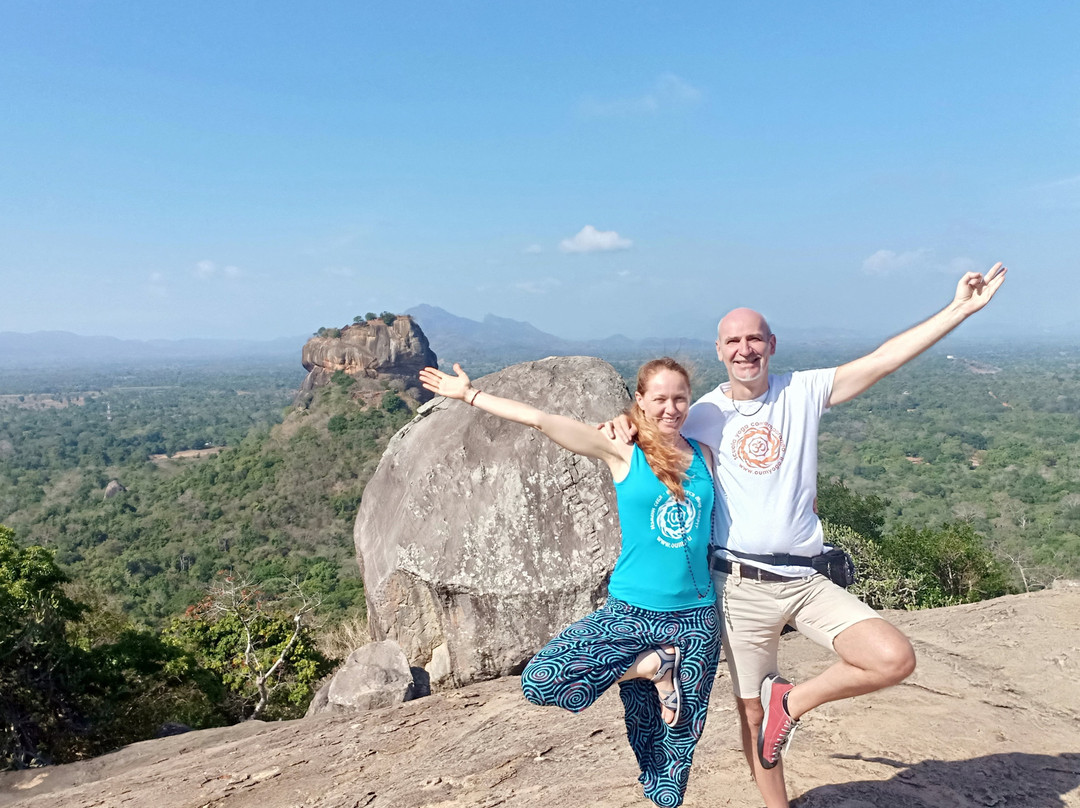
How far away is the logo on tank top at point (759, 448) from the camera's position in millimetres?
3102

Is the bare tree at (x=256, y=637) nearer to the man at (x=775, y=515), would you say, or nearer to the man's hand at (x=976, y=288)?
the man at (x=775, y=515)

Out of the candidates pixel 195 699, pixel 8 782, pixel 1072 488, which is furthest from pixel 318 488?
pixel 1072 488

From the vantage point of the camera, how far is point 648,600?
3078 mm

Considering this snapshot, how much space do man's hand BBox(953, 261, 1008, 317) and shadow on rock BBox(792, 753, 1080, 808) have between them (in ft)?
8.29

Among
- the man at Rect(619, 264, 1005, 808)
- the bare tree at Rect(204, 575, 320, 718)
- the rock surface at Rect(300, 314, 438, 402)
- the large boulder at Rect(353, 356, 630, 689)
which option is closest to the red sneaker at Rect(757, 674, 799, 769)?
the man at Rect(619, 264, 1005, 808)

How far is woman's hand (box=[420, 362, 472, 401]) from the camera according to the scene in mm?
3576

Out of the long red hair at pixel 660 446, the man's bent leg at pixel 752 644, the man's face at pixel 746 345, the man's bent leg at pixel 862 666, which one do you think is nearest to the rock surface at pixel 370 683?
the man's bent leg at pixel 752 644

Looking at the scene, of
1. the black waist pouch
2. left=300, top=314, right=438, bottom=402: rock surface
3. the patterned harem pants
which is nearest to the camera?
the patterned harem pants

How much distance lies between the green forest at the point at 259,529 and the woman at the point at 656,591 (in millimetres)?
709

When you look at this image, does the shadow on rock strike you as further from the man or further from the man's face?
the man's face

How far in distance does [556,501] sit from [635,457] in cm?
340

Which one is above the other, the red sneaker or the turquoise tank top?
the turquoise tank top

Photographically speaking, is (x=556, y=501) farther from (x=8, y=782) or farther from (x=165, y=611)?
(x=165, y=611)

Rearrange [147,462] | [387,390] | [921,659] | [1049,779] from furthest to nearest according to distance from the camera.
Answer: [147,462] → [387,390] → [921,659] → [1049,779]
